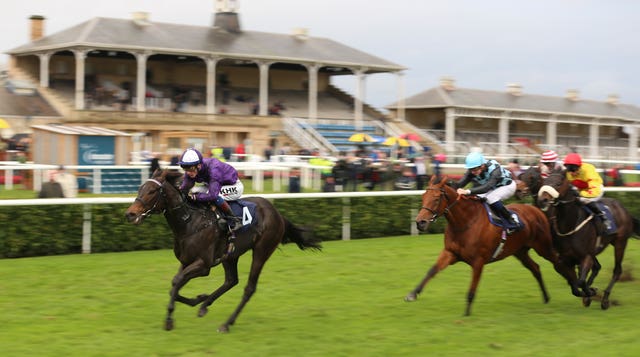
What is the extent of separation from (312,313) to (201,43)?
26.9 meters

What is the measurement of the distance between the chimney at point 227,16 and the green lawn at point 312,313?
26809 mm

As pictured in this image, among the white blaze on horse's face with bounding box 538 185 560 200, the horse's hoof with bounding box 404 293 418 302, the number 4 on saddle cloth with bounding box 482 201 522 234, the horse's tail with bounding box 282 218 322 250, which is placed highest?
the white blaze on horse's face with bounding box 538 185 560 200

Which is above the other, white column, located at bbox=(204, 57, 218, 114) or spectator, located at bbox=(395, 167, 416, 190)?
white column, located at bbox=(204, 57, 218, 114)

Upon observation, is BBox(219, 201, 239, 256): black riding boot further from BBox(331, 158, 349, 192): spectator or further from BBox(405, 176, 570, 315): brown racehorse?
BBox(331, 158, 349, 192): spectator

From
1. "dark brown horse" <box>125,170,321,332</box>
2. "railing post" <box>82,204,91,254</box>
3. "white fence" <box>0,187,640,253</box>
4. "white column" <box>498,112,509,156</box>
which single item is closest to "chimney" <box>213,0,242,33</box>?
"white column" <box>498,112,509,156</box>

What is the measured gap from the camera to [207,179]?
23.3ft

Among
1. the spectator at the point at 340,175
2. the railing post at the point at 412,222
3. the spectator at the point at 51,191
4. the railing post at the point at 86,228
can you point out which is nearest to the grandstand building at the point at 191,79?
the spectator at the point at 340,175

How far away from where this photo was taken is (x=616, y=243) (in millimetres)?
8562

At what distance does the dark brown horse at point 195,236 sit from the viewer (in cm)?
663

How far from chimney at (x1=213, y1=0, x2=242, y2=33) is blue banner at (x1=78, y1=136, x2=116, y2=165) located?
17280 mm

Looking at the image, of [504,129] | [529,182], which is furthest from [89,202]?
[504,129]

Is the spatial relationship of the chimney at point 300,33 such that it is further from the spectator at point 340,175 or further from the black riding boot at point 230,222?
the black riding boot at point 230,222

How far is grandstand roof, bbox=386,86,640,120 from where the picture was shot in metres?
40.0

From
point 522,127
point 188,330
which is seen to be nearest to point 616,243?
point 188,330
